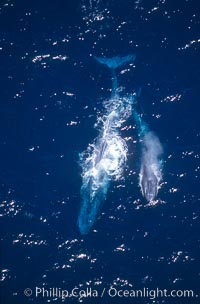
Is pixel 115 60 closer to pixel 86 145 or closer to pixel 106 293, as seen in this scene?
pixel 86 145

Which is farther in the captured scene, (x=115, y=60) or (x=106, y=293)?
(x=115, y=60)

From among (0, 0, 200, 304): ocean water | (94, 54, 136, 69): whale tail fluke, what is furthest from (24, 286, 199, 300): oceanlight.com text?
(94, 54, 136, 69): whale tail fluke

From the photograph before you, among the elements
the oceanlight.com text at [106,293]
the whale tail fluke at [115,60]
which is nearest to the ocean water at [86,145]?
the oceanlight.com text at [106,293]

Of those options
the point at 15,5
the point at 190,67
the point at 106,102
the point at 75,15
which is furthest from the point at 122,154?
the point at 15,5

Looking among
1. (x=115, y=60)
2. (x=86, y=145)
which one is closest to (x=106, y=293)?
(x=86, y=145)

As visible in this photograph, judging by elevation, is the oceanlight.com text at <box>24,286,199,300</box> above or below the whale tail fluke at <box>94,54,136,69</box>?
below

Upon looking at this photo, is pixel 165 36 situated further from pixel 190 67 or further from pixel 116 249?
pixel 116 249

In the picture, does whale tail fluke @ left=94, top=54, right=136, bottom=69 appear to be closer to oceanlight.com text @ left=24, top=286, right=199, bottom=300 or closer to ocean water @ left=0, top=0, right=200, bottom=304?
ocean water @ left=0, top=0, right=200, bottom=304
